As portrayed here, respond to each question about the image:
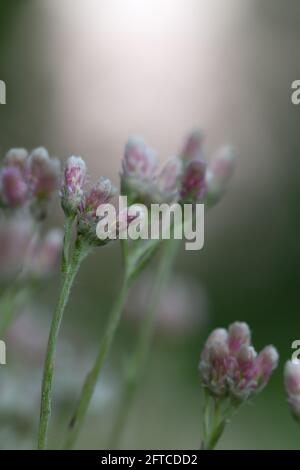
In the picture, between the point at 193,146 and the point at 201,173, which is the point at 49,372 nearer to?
the point at 201,173

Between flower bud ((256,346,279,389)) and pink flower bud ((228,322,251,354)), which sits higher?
pink flower bud ((228,322,251,354))

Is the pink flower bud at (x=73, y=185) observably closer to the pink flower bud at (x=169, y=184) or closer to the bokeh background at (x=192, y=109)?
the pink flower bud at (x=169, y=184)

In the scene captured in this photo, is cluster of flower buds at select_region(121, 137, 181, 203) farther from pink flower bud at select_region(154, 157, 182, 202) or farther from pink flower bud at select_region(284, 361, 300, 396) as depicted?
pink flower bud at select_region(284, 361, 300, 396)

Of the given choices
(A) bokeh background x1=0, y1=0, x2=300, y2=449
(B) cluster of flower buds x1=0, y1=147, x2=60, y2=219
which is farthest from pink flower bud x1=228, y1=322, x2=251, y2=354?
(A) bokeh background x1=0, y1=0, x2=300, y2=449

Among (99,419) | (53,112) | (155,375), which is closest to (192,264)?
(53,112)

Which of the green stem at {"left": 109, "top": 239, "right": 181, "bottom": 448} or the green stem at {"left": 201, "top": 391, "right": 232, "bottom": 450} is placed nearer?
the green stem at {"left": 201, "top": 391, "right": 232, "bottom": 450}

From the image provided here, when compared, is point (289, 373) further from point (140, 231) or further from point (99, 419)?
point (99, 419)
